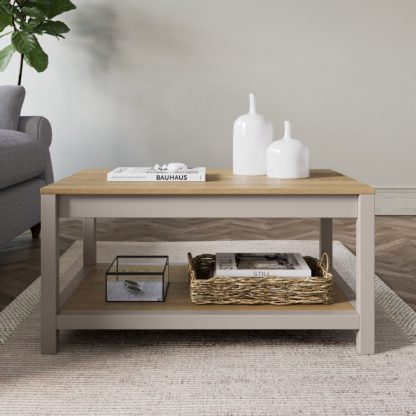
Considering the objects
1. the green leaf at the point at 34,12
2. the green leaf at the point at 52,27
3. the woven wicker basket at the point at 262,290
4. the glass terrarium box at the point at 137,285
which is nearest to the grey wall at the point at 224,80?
the green leaf at the point at 52,27

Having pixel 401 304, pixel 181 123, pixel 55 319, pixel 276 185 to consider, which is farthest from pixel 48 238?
pixel 181 123

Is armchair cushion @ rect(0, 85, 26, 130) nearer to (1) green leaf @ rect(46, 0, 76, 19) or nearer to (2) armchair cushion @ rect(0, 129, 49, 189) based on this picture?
(2) armchair cushion @ rect(0, 129, 49, 189)

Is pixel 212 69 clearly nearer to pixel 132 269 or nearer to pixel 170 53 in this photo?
pixel 170 53

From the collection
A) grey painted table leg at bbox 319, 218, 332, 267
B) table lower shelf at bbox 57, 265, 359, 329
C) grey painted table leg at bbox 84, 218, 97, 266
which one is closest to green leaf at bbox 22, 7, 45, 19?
grey painted table leg at bbox 84, 218, 97, 266

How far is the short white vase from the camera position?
1.52 meters

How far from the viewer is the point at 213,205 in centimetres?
137

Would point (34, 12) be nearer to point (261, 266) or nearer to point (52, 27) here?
point (52, 27)

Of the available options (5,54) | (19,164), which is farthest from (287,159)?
(5,54)

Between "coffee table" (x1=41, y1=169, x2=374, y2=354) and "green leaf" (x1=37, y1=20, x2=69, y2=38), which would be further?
"green leaf" (x1=37, y1=20, x2=69, y2=38)

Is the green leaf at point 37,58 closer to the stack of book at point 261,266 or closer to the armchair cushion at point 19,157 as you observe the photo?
the armchair cushion at point 19,157

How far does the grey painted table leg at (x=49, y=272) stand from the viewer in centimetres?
137

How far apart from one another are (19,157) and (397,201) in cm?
248

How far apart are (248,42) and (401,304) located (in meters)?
2.41

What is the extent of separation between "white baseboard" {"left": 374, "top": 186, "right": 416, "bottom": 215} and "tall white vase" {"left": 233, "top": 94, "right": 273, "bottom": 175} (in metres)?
2.37
